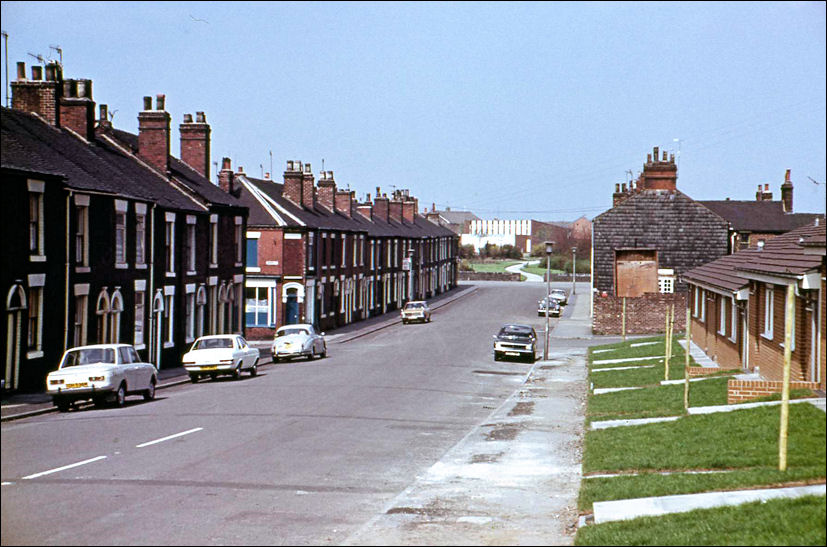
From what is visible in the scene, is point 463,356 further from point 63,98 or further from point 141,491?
point 141,491

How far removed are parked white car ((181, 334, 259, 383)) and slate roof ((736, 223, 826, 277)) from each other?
1658 cm

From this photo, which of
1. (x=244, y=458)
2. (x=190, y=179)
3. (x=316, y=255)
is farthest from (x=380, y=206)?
(x=244, y=458)

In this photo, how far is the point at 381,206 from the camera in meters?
91.4

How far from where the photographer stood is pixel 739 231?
70.1 metres

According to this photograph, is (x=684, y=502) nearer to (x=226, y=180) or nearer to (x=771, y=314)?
(x=771, y=314)

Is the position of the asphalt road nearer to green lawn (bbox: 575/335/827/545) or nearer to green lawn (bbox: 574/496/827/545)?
green lawn (bbox: 575/335/827/545)

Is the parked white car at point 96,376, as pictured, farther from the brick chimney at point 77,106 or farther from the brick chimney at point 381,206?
the brick chimney at point 381,206

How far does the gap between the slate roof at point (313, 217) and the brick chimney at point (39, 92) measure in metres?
22.7

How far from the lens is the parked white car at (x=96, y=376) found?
75.7ft

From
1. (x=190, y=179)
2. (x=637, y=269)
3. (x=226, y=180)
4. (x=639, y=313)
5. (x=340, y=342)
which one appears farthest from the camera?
(x=637, y=269)

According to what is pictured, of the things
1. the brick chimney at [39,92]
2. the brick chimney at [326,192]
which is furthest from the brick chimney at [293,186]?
the brick chimney at [39,92]

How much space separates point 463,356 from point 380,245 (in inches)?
1423

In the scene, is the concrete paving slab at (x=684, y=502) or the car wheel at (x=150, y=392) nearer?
the concrete paving slab at (x=684, y=502)

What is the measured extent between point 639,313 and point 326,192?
2549 centimetres
